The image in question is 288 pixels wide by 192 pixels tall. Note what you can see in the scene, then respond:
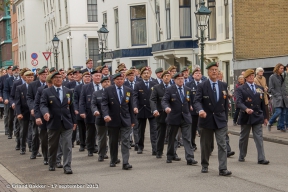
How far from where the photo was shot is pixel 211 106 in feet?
40.9

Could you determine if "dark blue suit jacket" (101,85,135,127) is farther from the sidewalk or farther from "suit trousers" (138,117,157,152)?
the sidewalk

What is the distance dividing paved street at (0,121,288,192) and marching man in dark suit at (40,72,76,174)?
0.61m

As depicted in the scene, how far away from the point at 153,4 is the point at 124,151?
2301 cm

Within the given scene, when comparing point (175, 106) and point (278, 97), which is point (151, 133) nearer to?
point (175, 106)

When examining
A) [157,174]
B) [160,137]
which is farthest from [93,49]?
[157,174]

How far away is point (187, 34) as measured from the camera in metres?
32.4

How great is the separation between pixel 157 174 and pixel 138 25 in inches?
1023

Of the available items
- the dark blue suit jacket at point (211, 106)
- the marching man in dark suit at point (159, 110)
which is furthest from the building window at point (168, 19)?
the dark blue suit jacket at point (211, 106)

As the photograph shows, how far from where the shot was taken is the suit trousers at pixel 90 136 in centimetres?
1602

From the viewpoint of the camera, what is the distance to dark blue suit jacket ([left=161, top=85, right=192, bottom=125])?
14.0 m

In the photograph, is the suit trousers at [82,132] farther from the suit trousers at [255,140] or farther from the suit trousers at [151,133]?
the suit trousers at [255,140]

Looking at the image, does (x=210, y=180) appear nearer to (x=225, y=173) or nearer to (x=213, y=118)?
(x=225, y=173)

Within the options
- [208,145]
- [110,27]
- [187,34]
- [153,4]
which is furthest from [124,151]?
[110,27]

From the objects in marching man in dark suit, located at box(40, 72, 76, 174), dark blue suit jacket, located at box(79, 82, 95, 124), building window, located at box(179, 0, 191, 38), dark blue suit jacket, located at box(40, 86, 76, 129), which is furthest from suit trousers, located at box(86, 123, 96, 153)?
building window, located at box(179, 0, 191, 38)
